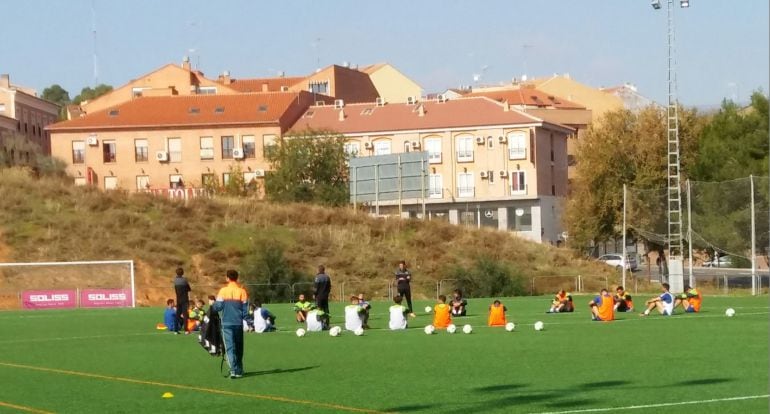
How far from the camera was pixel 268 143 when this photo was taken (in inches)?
4085

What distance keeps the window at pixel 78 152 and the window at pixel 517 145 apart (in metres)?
33.9

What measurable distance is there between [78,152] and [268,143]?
612 inches

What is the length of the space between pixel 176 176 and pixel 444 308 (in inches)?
2916

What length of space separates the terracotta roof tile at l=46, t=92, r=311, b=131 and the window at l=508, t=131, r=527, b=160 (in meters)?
18.2

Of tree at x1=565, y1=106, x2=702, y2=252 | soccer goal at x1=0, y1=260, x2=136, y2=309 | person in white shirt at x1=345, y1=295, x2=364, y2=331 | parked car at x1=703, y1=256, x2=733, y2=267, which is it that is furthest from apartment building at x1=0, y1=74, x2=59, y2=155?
person in white shirt at x1=345, y1=295, x2=364, y2=331

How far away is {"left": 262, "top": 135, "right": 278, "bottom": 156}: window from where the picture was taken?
9865 centimetres

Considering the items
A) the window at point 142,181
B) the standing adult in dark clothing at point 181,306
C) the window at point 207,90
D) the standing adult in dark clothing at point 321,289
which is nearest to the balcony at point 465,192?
the window at point 142,181

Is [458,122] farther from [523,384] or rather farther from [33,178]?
[523,384]

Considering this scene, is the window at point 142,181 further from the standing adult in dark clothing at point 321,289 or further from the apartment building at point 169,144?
the standing adult in dark clothing at point 321,289

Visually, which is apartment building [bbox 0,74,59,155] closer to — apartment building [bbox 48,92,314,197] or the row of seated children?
apartment building [bbox 48,92,314,197]

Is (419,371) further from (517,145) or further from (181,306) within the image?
(517,145)

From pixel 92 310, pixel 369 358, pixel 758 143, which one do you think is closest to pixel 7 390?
Result: pixel 369 358

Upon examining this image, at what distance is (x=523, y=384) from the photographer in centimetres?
1925

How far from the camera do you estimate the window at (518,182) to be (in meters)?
99.8
